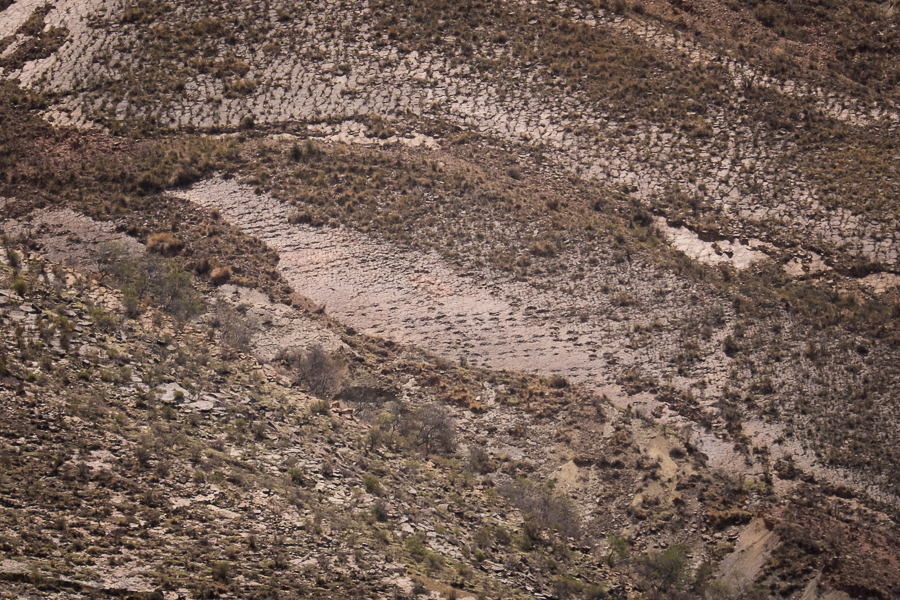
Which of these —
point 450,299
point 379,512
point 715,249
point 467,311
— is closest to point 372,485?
point 379,512

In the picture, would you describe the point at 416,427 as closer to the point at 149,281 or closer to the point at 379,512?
the point at 379,512

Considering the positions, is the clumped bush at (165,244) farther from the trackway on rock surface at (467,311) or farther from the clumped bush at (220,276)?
the trackway on rock surface at (467,311)

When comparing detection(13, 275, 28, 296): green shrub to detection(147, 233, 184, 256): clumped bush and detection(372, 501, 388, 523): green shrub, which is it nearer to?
detection(372, 501, 388, 523): green shrub

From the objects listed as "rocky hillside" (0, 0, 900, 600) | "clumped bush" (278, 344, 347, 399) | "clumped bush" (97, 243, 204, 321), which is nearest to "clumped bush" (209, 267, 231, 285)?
"rocky hillside" (0, 0, 900, 600)

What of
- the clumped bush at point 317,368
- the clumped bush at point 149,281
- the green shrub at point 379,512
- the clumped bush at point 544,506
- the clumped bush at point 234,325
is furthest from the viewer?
the clumped bush at point 234,325

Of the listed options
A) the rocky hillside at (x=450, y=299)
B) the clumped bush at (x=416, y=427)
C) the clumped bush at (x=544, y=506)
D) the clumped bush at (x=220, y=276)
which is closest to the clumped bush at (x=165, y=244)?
the rocky hillside at (x=450, y=299)

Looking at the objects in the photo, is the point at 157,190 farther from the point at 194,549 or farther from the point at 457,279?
the point at 194,549

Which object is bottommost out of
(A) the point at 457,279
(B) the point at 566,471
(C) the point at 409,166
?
(B) the point at 566,471

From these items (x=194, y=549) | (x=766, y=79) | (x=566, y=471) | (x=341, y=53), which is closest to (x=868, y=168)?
(x=766, y=79)
